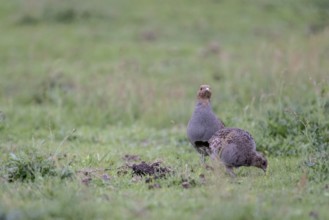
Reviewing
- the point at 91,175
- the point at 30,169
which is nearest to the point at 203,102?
the point at 91,175

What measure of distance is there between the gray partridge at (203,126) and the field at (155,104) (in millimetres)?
292

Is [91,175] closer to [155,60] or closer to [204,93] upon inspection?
[204,93]

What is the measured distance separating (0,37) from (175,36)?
5064 millimetres

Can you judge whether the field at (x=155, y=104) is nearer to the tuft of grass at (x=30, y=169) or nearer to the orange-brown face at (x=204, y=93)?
the tuft of grass at (x=30, y=169)

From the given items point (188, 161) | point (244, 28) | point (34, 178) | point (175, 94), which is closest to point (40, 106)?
point (175, 94)

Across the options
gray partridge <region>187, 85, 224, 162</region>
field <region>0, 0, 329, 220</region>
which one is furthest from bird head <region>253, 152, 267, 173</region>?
gray partridge <region>187, 85, 224, 162</region>

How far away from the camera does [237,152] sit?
24.6 ft

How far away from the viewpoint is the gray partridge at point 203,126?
8.32 meters

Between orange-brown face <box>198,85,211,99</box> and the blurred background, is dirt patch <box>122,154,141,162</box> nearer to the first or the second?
the blurred background

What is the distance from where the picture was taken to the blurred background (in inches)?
484

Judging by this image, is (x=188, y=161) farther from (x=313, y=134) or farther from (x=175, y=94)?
(x=175, y=94)

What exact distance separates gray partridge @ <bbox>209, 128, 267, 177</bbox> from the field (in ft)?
0.61

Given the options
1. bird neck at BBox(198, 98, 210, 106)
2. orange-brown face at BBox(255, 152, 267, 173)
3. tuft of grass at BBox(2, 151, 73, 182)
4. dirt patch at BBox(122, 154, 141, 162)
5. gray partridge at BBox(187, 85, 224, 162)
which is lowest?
dirt patch at BBox(122, 154, 141, 162)

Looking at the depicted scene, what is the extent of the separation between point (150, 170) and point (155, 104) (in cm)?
523
